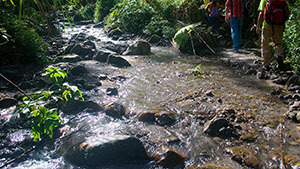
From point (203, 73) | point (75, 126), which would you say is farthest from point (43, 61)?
point (203, 73)

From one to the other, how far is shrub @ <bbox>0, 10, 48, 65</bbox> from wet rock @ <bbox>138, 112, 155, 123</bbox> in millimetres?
3765

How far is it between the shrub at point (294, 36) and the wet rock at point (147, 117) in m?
3.21

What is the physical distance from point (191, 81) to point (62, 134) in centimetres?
326

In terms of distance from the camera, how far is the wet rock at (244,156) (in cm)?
293

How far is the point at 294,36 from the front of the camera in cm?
518

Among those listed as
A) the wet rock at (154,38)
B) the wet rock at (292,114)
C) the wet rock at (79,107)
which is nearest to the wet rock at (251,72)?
the wet rock at (292,114)

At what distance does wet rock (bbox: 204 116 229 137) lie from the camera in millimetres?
3578

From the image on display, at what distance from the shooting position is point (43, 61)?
6.91 m

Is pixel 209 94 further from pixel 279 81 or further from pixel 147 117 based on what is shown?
pixel 279 81

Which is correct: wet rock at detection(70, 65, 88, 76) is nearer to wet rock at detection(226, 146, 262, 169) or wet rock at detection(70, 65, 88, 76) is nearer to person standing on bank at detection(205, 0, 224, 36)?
wet rock at detection(226, 146, 262, 169)

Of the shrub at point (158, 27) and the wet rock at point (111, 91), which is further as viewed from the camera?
the shrub at point (158, 27)

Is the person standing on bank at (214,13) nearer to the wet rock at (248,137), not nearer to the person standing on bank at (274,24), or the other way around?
the person standing on bank at (274,24)

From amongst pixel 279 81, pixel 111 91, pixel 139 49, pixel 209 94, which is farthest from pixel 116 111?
pixel 139 49

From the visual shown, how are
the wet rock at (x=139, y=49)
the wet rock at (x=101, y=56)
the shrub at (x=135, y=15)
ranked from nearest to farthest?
the wet rock at (x=101, y=56) → the wet rock at (x=139, y=49) → the shrub at (x=135, y=15)
